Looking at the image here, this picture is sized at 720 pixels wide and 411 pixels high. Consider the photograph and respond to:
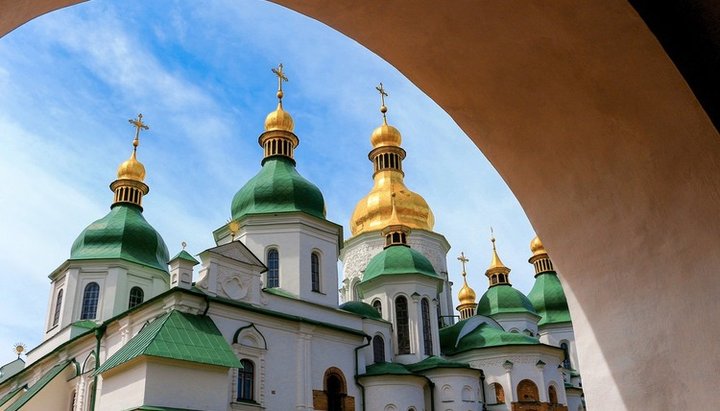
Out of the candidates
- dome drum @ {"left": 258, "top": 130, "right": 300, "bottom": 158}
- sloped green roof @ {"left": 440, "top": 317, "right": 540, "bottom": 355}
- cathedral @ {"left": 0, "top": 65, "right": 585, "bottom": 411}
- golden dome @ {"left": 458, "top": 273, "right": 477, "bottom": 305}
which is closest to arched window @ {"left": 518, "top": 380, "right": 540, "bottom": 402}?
cathedral @ {"left": 0, "top": 65, "right": 585, "bottom": 411}

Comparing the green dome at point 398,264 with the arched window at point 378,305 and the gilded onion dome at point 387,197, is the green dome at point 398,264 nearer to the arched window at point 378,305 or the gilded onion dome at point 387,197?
the arched window at point 378,305

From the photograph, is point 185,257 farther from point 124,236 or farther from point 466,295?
point 466,295

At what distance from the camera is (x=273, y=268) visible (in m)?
27.2

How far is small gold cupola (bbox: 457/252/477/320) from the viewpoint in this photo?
4569 centimetres

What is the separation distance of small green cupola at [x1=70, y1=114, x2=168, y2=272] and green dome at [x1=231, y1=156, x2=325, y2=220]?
5533mm

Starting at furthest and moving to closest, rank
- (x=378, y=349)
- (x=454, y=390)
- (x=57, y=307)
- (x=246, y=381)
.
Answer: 1. (x=57, y=307)
2. (x=378, y=349)
3. (x=454, y=390)
4. (x=246, y=381)

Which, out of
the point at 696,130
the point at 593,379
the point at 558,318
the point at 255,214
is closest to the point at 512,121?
the point at 696,130

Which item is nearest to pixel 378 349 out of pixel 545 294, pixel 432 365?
pixel 432 365

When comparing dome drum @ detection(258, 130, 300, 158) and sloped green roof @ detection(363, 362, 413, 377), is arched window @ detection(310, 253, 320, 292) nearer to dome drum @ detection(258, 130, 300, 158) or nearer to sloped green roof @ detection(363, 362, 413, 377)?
sloped green roof @ detection(363, 362, 413, 377)

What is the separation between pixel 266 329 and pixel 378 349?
6.53 meters

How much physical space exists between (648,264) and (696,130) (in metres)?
0.78

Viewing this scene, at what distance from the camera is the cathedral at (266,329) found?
65.9 ft

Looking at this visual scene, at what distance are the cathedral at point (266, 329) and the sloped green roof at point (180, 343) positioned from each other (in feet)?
0.18

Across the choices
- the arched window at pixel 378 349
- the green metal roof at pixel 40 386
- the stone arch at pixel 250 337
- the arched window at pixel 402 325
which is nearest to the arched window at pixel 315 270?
the arched window at pixel 378 349
